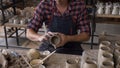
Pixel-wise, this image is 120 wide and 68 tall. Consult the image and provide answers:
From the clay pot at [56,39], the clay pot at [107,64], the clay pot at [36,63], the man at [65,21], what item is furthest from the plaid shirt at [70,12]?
the clay pot at [107,64]

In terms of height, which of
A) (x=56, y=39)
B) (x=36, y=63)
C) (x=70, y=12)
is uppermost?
(x=70, y=12)

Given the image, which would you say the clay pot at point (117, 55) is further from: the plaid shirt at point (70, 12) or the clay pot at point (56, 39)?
the plaid shirt at point (70, 12)

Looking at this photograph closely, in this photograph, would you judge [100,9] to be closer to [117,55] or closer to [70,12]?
[70,12]

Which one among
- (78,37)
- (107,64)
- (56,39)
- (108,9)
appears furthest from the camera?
(108,9)

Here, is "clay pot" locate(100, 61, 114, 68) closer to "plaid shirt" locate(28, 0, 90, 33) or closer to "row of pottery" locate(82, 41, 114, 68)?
"row of pottery" locate(82, 41, 114, 68)

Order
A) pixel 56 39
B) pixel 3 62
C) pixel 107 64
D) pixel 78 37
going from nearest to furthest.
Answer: pixel 107 64 → pixel 3 62 → pixel 56 39 → pixel 78 37

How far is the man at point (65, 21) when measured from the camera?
5.35 feet

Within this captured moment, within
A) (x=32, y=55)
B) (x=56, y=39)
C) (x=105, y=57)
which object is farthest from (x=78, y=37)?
(x=105, y=57)

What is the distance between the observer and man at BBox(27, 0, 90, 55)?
1631 millimetres

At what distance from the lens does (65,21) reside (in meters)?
1.66

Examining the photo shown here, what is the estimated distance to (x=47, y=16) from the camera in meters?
1.68

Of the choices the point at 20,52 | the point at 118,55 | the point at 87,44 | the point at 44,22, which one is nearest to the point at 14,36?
the point at 87,44

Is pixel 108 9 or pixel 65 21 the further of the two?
pixel 108 9

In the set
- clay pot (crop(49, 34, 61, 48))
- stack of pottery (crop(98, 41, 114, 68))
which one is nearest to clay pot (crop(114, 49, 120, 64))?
stack of pottery (crop(98, 41, 114, 68))
